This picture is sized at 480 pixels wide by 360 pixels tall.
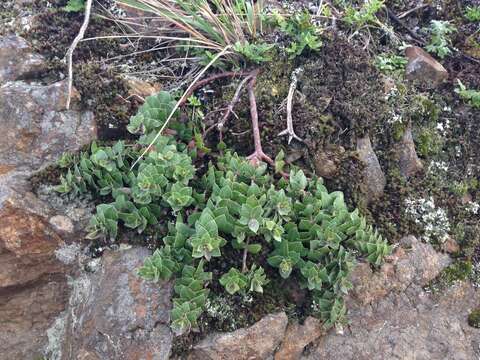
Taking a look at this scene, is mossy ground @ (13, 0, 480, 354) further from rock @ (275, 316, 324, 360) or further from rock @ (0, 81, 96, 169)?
rock @ (275, 316, 324, 360)

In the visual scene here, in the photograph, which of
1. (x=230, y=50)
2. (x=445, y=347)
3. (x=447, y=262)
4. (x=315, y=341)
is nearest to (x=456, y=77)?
(x=447, y=262)

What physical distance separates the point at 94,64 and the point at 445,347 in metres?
2.67

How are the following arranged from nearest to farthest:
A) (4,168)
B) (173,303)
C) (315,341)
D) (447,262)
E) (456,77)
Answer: (173,303) < (315,341) < (4,168) < (447,262) < (456,77)

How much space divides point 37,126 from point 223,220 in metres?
1.31

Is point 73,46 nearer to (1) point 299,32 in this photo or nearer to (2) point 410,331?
(1) point 299,32

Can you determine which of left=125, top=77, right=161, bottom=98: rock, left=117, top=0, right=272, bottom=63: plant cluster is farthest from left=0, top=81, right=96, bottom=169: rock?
left=117, top=0, right=272, bottom=63: plant cluster

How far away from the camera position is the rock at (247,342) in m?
2.68

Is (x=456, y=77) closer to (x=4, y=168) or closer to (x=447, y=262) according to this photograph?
(x=447, y=262)

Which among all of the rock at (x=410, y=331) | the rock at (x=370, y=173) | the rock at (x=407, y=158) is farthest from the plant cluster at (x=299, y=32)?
the rock at (x=410, y=331)

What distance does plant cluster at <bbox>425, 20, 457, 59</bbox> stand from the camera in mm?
3953

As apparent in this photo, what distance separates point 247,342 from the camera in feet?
8.91

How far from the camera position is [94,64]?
3.49m

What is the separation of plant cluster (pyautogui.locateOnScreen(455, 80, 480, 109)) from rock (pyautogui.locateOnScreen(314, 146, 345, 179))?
3.72 feet

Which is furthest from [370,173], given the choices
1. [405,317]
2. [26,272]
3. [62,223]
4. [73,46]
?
[26,272]
